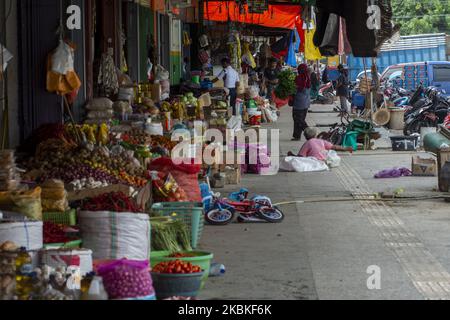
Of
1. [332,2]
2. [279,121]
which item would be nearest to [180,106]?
[332,2]

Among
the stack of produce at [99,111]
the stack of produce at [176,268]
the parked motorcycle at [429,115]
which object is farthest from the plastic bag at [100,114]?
the parked motorcycle at [429,115]

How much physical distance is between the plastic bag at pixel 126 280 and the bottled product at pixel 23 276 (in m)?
0.48

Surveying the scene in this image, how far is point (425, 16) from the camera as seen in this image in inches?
2250

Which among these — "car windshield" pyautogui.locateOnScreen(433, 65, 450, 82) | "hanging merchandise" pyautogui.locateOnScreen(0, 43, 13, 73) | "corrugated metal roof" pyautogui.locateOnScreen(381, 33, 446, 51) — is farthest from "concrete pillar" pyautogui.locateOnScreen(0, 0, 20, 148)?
"corrugated metal roof" pyautogui.locateOnScreen(381, 33, 446, 51)

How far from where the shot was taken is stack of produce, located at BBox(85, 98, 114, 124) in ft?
44.5

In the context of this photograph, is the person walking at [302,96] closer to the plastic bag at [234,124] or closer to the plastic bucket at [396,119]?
the plastic bag at [234,124]

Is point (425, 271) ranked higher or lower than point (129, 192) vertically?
lower

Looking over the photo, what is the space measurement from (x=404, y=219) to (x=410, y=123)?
473 inches

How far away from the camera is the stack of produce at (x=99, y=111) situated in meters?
13.6

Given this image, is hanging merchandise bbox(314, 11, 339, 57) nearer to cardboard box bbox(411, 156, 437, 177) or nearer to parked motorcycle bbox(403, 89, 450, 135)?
cardboard box bbox(411, 156, 437, 177)

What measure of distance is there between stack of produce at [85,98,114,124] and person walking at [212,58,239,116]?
35.7ft

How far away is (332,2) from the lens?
1283 centimetres

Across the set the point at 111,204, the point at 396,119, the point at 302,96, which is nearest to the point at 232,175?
the point at 111,204
